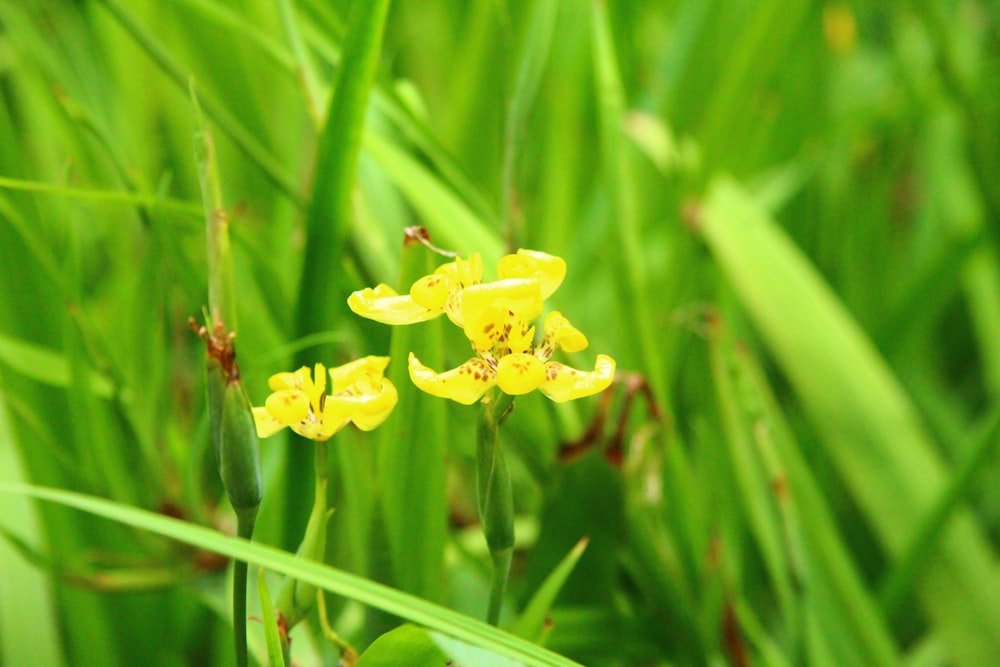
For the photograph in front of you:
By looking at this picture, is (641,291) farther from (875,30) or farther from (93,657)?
(875,30)

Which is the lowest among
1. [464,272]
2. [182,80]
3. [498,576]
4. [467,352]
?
[498,576]

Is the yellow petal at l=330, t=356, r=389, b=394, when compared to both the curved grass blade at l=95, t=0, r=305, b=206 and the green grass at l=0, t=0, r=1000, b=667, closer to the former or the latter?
the green grass at l=0, t=0, r=1000, b=667

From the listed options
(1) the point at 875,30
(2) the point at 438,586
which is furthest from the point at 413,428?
(1) the point at 875,30

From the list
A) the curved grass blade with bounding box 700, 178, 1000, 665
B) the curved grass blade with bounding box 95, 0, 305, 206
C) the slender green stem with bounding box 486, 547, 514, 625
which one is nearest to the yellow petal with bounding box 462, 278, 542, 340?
the slender green stem with bounding box 486, 547, 514, 625

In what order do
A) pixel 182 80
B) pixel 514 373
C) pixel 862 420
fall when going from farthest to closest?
pixel 862 420, pixel 182 80, pixel 514 373

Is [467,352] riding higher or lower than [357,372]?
higher

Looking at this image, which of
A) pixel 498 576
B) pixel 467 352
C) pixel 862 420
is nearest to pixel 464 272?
pixel 498 576

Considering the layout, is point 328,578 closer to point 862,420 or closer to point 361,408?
point 361,408

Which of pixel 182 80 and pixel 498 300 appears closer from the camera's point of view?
pixel 498 300
